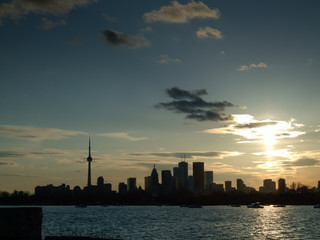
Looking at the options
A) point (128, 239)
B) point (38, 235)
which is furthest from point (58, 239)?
point (128, 239)

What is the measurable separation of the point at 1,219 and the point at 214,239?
67.4m

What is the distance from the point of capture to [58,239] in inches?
1569

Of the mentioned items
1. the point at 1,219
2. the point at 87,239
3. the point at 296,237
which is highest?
the point at 1,219

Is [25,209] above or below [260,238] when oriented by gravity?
above

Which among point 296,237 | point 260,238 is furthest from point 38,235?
point 296,237

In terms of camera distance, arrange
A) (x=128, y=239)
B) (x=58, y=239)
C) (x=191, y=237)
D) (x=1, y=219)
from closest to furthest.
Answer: (x=1, y=219) < (x=58, y=239) < (x=128, y=239) < (x=191, y=237)

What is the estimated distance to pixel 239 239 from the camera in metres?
91.4

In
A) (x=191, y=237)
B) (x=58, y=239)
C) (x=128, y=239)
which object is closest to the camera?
(x=58, y=239)

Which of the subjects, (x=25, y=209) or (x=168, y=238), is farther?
(x=168, y=238)

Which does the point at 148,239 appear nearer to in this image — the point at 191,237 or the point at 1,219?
the point at 191,237

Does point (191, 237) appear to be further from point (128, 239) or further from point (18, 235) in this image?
point (18, 235)

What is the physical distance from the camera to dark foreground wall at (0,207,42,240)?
92.1ft

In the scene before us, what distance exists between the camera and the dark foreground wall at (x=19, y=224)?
28.1 m

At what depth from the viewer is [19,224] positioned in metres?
28.4
